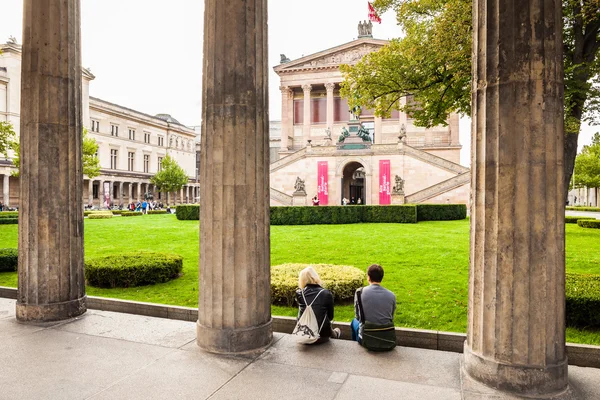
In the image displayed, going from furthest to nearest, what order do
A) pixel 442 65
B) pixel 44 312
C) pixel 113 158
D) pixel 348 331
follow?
pixel 113 158
pixel 442 65
pixel 44 312
pixel 348 331

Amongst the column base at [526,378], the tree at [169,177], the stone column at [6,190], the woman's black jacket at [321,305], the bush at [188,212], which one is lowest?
the column base at [526,378]

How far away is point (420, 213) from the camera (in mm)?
26234

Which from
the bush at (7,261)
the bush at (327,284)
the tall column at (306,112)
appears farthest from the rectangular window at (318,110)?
the bush at (327,284)

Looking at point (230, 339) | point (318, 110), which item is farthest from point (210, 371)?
point (318, 110)

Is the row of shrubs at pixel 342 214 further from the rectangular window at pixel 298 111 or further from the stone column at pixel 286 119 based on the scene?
the rectangular window at pixel 298 111

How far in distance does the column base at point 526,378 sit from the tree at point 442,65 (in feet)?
23.1

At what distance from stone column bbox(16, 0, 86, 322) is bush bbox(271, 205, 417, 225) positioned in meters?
17.1

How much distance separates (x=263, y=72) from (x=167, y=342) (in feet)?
12.8

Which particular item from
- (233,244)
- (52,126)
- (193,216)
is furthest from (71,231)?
(193,216)

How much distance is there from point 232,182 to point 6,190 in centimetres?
5296

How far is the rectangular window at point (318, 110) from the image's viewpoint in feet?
203

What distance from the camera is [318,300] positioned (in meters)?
5.65

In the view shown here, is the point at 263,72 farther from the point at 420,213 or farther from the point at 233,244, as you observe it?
the point at 420,213

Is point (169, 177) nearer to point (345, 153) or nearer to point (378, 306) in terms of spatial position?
point (345, 153)
